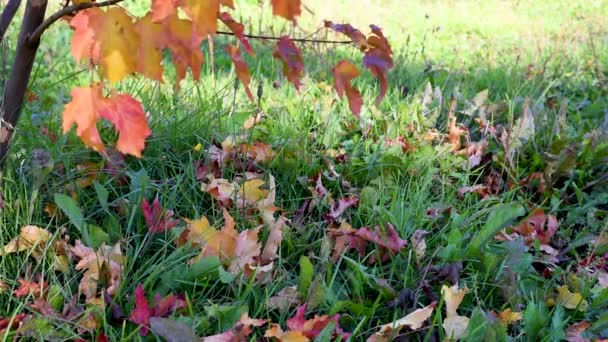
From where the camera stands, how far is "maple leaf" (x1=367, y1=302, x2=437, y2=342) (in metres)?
1.46

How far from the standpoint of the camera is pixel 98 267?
1503 mm

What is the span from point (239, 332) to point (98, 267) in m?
0.41

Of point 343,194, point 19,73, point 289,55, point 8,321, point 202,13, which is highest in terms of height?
point 202,13

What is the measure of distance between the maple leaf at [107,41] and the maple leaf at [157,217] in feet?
2.31

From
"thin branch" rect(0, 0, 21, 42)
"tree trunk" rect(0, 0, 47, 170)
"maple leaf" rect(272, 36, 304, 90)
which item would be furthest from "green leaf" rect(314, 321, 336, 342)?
"thin branch" rect(0, 0, 21, 42)

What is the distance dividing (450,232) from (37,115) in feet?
5.53

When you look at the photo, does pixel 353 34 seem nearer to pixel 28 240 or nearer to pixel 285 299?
pixel 285 299

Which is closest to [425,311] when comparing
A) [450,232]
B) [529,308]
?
[529,308]

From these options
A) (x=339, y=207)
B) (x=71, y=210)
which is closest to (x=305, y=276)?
(x=339, y=207)

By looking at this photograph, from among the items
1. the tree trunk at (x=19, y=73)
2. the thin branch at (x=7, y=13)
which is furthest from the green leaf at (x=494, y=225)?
the thin branch at (x=7, y=13)

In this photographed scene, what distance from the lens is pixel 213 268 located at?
1546mm

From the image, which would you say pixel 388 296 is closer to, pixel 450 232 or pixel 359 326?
pixel 359 326

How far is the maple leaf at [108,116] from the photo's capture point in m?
1.08

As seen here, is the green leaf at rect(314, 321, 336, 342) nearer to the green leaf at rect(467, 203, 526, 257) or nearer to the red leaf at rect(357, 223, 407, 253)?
the red leaf at rect(357, 223, 407, 253)
